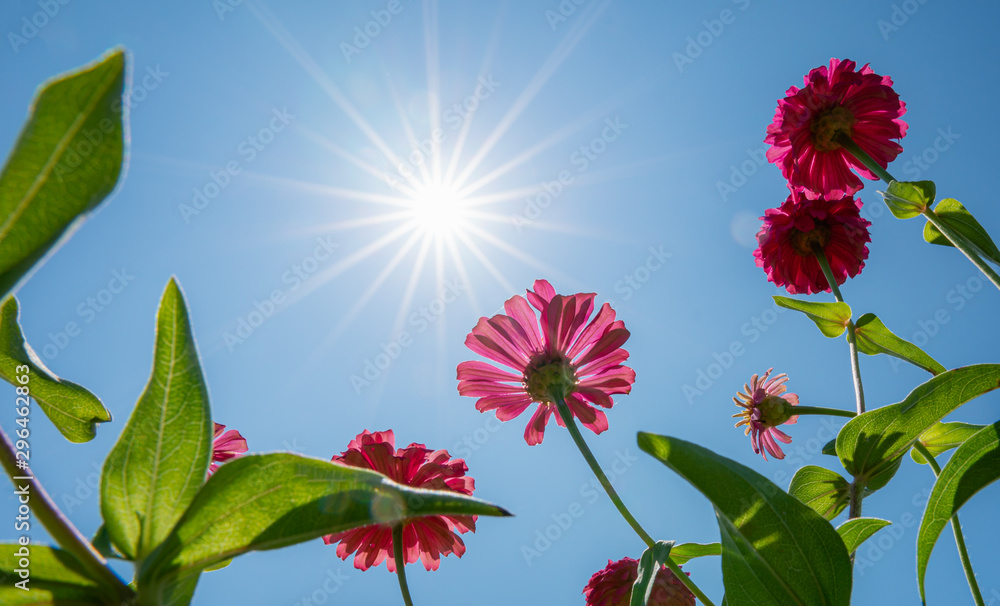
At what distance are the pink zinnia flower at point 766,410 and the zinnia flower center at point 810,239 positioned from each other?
0.48 metres

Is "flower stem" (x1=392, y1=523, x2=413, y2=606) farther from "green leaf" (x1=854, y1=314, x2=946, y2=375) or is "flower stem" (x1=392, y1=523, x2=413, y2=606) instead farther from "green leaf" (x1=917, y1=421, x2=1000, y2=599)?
"green leaf" (x1=854, y1=314, x2=946, y2=375)

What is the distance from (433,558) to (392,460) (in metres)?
0.37

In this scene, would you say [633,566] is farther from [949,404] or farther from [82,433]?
[82,433]

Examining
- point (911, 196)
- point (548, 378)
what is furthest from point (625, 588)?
point (911, 196)

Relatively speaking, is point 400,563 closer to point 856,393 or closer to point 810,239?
point 856,393

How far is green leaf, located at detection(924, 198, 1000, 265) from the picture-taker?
1.46 m

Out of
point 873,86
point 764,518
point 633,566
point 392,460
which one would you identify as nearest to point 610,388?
point 633,566

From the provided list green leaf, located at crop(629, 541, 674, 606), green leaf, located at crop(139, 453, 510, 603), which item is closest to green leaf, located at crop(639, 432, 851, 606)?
green leaf, located at crop(629, 541, 674, 606)

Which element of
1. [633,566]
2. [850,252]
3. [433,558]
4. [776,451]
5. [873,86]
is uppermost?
[873,86]

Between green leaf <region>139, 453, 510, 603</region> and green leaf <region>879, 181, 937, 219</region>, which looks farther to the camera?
green leaf <region>879, 181, 937, 219</region>

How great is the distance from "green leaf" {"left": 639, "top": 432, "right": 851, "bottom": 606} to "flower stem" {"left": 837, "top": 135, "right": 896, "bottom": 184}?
3.89ft

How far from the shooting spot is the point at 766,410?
200 centimetres

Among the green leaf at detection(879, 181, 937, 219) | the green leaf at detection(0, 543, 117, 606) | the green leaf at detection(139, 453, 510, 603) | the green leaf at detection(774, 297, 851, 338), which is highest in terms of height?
the green leaf at detection(879, 181, 937, 219)

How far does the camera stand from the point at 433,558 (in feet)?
5.89
